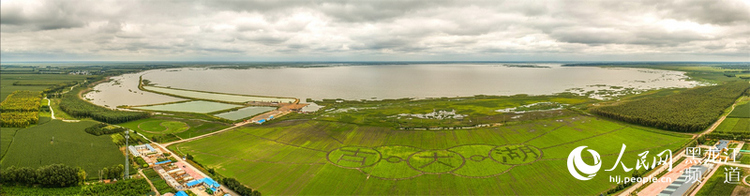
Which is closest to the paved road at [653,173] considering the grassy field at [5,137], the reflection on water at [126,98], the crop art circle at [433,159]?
the crop art circle at [433,159]

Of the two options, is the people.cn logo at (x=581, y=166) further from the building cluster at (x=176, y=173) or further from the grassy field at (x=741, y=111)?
the grassy field at (x=741, y=111)

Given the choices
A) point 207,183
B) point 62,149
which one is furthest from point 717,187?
point 62,149

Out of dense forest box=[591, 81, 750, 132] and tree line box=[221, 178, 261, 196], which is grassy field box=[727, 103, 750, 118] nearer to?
Result: dense forest box=[591, 81, 750, 132]

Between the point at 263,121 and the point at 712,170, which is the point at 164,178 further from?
the point at 712,170

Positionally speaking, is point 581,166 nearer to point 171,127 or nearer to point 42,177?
point 42,177

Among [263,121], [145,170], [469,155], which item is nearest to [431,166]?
[469,155]
